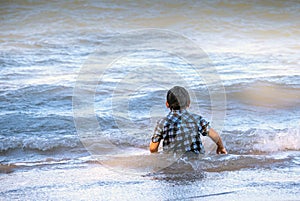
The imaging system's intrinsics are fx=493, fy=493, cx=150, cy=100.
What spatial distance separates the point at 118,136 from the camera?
6.50 meters

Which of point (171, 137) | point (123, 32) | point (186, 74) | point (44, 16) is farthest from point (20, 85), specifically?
point (44, 16)

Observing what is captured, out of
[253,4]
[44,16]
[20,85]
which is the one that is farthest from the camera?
[253,4]

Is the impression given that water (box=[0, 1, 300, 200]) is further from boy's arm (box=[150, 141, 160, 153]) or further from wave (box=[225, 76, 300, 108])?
boy's arm (box=[150, 141, 160, 153])

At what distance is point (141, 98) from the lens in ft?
29.1

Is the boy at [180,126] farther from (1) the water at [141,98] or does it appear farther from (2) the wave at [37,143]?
(2) the wave at [37,143]

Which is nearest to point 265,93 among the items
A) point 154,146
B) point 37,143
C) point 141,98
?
point 141,98

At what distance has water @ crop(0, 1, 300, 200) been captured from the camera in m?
4.08

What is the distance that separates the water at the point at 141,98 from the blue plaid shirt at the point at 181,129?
24 centimetres

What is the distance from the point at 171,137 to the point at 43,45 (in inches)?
447

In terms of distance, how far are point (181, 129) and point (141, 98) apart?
182 inches

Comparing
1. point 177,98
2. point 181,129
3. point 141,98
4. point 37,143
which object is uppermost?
point 177,98

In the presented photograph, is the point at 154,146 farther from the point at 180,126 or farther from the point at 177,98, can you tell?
the point at 177,98

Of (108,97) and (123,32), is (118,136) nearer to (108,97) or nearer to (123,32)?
(108,97)

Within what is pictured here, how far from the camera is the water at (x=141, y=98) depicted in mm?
4082
